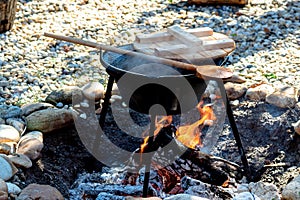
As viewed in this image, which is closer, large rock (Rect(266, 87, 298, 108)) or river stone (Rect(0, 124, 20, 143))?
river stone (Rect(0, 124, 20, 143))

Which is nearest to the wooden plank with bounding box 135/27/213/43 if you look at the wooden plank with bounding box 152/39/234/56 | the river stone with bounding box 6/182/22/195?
the wooden plank with bounding box 152/39/234/56

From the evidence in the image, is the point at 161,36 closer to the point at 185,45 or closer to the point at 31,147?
the point at 185,45

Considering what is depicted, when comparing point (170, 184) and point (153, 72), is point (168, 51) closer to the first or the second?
point (153, 72)

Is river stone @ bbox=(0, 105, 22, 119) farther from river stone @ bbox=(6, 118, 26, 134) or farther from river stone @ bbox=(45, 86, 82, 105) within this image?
river stone @ bbox=(45, 86, 82, 105)

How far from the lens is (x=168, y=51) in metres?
3.69

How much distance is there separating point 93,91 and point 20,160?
1.09 m

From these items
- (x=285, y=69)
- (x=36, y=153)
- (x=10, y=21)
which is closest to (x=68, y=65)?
(x=10, y=21)

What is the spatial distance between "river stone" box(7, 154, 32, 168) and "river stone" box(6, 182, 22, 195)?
232 millimetres

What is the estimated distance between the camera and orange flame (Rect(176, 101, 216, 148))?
14.2ft

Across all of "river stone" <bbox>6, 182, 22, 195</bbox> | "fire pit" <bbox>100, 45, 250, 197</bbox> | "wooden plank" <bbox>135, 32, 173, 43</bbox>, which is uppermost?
"wooden plank" <bbox>135, 32, 173, 43</bbox>

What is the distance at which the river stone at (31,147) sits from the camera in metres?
4.00

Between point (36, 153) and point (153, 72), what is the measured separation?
104cm

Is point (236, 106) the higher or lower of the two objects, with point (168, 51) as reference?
lower

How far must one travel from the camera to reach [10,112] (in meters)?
4.52
